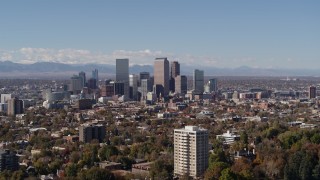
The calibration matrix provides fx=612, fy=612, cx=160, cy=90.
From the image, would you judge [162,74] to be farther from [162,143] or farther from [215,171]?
[215,171]

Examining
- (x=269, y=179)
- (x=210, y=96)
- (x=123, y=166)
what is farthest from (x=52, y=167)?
(x=210, y=96)

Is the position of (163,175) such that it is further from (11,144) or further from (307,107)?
(307,107)

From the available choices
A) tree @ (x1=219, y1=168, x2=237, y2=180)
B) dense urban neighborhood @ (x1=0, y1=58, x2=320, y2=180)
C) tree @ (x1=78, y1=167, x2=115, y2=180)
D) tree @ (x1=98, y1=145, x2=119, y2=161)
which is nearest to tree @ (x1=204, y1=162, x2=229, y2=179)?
dense urban neighborhood @ (x1=0, y1=58, x2=320, y2=180)

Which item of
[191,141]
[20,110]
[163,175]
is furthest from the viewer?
[20,110]

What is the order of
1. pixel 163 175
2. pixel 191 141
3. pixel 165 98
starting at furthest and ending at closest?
pixel 165 98 < pixel 191 141 < pixel 163 175

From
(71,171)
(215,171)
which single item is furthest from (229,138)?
(71,171)

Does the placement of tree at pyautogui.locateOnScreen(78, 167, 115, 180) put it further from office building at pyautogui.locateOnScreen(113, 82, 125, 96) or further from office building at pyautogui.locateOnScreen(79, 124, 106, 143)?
office building at pyautogui.locateOnScreen(113, 82, 125, 96)

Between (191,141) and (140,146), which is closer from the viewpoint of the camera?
(191,141)
